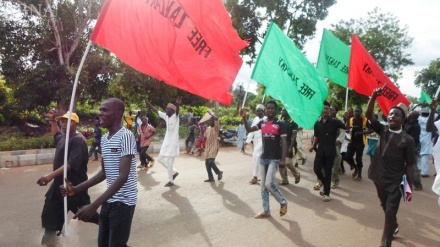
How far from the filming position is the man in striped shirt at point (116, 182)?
2.81 m

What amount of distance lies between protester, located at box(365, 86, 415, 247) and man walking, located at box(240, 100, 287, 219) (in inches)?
57.0

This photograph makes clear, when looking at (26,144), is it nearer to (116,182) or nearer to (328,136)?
(328,136)

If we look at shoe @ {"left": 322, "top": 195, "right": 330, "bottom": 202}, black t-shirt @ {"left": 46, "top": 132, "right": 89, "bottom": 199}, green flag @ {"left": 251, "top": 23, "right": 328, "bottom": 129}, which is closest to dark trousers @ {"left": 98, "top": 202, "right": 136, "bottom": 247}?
black t-shirt @ {"left": 46, "top": 132, "right": 89, "bottom": 199}

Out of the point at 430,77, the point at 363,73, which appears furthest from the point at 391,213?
the point at 430,77

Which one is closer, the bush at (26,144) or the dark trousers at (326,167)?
the dark trousers at (326,167)

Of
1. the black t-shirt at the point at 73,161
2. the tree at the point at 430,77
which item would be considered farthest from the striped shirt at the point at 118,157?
the tree at the point at 430,77

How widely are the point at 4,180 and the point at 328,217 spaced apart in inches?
281

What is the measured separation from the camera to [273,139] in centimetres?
545

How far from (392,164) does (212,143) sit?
4.48 m

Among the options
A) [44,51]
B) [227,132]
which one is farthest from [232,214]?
[44,51]

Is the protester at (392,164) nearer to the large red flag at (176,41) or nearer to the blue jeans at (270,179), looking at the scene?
the blue jeans at (270,179)

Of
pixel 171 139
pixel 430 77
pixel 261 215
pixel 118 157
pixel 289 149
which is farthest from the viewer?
pixel 430 77

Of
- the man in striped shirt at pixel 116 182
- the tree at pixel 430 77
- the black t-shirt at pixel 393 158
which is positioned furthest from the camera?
the tree at pixel 430 77

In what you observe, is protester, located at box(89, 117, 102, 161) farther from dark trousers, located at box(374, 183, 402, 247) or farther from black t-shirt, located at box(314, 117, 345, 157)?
dark trousers, located at box(374, 183, 402, 247)
